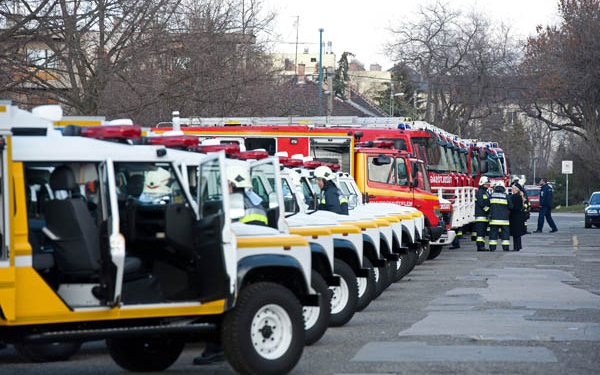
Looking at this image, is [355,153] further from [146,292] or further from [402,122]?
[146,292]

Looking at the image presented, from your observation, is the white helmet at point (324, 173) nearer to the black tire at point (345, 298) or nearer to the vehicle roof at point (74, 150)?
the black tire at point (345, 298)

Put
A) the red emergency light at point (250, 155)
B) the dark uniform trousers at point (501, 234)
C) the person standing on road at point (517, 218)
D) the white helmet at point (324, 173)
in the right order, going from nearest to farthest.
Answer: the red emergency light at point (250, 155)
the white helmet at point (324, 173)
the dark uniform trousers at point (501, 234)
the person standing on road at point (517, 218)

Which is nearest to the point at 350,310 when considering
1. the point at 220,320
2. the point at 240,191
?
the point at 240,191

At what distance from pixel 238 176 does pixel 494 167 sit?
1247 inches

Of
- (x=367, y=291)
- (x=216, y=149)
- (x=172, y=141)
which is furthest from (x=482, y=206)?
(x=172, y=141)

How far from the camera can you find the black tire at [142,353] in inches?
388

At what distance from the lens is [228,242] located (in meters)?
8.78

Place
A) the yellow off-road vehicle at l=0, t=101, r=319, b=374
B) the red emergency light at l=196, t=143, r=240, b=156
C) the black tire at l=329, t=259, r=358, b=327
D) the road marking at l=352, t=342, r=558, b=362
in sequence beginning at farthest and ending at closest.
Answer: the black tire at l=329, t=259, r=358, b=327
the red emergency light at l=196, t=143, r=240, b=156
the road marking at l=352, t=342, r=558, b=362
the yellow off-road vehicle at l=0, t=101, r=319, b=374

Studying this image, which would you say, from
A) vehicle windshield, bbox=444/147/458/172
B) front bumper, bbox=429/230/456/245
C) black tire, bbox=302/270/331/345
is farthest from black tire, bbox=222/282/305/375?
vehicle windshield, bbox=444/147/458/172

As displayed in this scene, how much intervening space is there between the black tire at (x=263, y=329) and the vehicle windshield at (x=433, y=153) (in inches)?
755

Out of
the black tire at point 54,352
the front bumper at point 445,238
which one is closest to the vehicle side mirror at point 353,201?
the front bumper at point 445,238

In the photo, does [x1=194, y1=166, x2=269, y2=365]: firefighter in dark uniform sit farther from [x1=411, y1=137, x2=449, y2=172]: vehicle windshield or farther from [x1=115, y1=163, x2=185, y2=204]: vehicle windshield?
[x1=411, y1=137, x2=449, y2=172]: vehicle windshield

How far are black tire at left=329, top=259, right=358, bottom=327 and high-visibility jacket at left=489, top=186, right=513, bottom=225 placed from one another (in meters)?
14.7

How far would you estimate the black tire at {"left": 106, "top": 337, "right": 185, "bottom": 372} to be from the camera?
32.3ft
